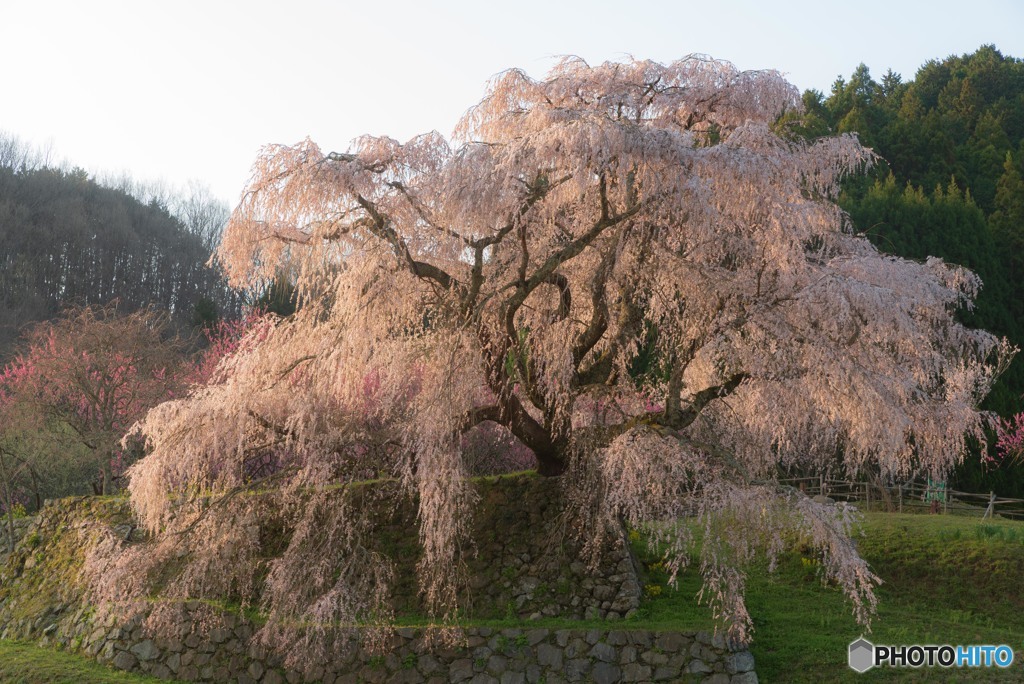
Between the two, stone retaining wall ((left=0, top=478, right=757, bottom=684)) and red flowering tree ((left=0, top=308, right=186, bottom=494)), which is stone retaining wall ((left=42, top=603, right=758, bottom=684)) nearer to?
stone retaining wall ((left=0, top=478, right=757, bottom=684))

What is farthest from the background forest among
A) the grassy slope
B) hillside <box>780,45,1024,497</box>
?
the grassy slope

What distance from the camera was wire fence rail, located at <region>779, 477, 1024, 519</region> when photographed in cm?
1554

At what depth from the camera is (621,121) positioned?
8.16m

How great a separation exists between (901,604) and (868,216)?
45.7ft

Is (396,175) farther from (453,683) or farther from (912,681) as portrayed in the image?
(912,681)

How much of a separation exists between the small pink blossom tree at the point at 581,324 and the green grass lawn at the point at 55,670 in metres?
1.31

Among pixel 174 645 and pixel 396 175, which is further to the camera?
pixel 174 645

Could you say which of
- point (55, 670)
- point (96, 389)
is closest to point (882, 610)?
point (55, 670)

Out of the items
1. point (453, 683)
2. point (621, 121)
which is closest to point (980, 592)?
point (453, 683)

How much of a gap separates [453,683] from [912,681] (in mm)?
4033

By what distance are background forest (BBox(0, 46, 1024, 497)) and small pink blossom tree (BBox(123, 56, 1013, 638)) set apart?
11239mm

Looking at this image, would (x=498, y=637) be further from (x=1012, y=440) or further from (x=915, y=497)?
(x=915, y=497)

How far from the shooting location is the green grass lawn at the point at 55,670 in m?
8.74

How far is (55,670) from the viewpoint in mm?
9023
